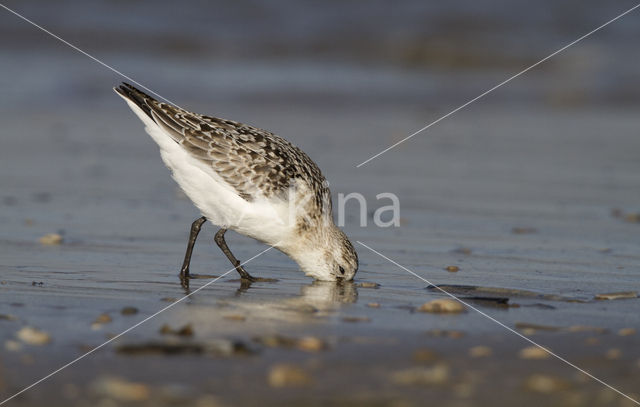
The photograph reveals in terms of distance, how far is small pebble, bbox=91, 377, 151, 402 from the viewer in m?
3.60

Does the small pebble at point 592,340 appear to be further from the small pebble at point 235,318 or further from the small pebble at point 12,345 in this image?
the small pebble at point 12,345

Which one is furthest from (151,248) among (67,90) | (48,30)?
(48,30)

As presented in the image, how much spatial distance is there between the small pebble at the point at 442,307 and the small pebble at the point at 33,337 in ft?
7.08

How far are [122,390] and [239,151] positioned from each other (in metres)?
2.91

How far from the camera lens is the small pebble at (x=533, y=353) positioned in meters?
4.37

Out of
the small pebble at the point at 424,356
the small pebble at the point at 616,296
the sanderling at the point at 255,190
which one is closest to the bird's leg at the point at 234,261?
the sanderling at the point at 255,190

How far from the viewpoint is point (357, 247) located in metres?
7.25

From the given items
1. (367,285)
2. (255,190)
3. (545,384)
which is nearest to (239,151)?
(255,190)

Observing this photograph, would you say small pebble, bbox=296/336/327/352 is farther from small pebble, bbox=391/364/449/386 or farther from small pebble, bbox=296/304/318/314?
small pebble, bbox=296/304/318/314

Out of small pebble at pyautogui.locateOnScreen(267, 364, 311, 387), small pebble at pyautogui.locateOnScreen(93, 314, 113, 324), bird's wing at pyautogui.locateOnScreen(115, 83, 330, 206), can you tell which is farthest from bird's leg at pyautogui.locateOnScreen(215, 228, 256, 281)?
small pebble at pyautogui.locateOnScreen(267, 364, 311, 387)

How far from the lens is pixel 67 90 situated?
1379 cm

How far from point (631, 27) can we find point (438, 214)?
14.8 metres

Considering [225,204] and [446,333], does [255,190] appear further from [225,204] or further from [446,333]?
[446,333]

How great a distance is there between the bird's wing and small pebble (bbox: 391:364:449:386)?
2376 mm
